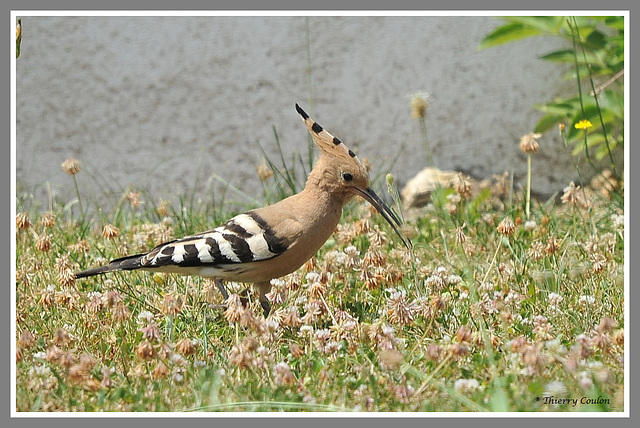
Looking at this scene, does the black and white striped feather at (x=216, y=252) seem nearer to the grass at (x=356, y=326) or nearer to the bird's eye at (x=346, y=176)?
the grass at (x=356, y=326)

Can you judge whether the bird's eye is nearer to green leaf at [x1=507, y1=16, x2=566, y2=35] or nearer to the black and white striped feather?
the black and white striped feather

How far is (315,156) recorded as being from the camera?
6570 mm

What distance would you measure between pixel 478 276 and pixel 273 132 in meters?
2.19

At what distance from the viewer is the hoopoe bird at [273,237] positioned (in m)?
4.28

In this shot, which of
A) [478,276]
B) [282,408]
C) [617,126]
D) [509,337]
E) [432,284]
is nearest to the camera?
[282,408]

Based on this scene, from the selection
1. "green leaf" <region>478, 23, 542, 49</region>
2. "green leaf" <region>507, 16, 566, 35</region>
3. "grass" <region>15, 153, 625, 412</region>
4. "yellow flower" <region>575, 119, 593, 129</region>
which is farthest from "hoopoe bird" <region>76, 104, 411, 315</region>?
"green leaf" <region>507, 16, 566, 35</region>

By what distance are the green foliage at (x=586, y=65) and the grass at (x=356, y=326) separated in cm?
50

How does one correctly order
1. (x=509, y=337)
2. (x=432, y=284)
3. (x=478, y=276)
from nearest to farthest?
(x=509, y=337) < (x=432, y=284) < (x=478, y=276)

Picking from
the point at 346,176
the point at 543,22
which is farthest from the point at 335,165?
the point at 543,22

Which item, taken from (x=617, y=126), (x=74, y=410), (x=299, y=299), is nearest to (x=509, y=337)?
(x=299, y=299)

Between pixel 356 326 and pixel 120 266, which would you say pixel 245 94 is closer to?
pixel 120 266

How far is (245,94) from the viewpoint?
6.50 m

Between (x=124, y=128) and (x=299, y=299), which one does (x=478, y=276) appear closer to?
(x=299, y=299)

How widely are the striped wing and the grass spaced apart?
0.18m
